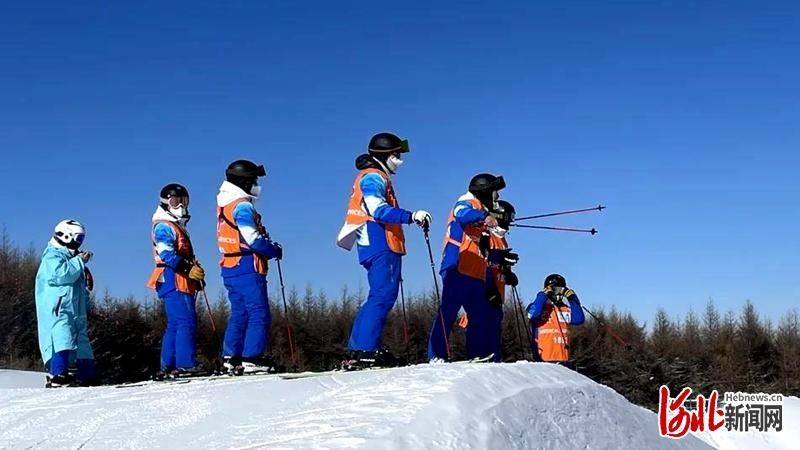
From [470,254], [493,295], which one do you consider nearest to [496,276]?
[493,295]

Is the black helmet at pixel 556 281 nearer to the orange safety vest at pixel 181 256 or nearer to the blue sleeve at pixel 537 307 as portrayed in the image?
the blue sleeve at pixel 537 307

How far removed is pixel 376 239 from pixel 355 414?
9.35 ft

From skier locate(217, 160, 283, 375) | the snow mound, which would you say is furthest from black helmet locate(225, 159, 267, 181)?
the snow mound

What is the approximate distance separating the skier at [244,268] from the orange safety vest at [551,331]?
15.3 feet

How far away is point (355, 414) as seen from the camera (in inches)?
200

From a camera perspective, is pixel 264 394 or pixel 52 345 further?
pixel 52 345

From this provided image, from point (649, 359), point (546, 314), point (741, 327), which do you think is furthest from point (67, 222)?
point (741, 327)

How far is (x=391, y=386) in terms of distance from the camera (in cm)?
570

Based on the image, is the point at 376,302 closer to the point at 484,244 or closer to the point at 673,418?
the point at 484,244

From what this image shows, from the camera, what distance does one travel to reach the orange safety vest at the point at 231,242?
8.62 meters

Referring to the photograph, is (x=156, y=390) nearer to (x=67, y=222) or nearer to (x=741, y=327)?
(x=67, y=222)

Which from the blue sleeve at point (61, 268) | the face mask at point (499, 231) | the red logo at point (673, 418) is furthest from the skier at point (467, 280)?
the blue sleeve at point (61, 268)

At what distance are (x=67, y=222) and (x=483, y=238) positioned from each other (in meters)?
4.57

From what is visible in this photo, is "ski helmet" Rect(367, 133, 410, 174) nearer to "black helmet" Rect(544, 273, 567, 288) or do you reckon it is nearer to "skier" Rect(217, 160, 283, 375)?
"skier" Rect(217, 160, 283, 375)
